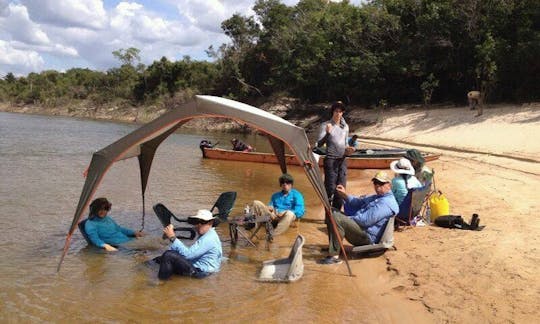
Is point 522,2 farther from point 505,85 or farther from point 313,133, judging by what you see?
point 313,133

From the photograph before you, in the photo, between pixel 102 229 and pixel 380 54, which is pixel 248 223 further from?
pixel 380 54

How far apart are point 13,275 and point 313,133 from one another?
3088 centimetres

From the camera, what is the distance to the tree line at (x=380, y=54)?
88.3 ft

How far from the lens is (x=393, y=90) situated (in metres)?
35.6

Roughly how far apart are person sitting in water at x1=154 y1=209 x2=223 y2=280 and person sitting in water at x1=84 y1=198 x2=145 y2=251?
5.80ft

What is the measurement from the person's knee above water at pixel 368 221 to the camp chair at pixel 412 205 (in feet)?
3.79

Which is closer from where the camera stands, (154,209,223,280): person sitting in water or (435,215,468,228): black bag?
(154,209,223,280): person sitting in water

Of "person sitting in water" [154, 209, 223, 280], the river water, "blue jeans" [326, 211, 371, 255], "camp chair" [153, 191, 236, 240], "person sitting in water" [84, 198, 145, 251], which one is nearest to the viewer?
the river water

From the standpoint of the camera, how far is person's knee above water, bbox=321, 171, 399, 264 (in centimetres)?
693

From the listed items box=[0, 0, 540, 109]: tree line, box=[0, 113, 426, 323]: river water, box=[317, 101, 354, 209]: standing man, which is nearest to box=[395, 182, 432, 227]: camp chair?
box=[317, 101, 354, 209]: standing man

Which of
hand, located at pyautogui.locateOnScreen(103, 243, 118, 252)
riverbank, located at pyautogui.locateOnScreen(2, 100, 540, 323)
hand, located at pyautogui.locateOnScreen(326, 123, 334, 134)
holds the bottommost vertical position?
riverbank, located at pyautogui.locateOnScreen(2, 100, 540, 323)

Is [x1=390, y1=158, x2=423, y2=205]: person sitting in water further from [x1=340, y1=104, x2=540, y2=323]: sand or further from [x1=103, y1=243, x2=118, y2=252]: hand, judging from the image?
[x1=103, y1=243, x2=118, y2=252]: hand

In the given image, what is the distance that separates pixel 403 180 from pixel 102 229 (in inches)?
205

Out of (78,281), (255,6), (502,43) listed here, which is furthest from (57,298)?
(255,6)
